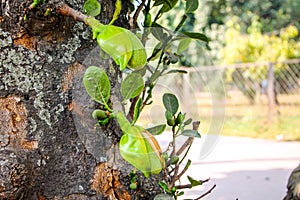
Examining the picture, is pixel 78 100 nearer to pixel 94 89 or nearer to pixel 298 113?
pixel 94 89

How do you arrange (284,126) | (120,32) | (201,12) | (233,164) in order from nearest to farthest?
(120,32)
(233,164)
(284,126)
(201,12)

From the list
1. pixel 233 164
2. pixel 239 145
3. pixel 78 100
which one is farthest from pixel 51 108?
pixel 239 145


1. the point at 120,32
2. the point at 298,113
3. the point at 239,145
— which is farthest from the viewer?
the point at 298,113

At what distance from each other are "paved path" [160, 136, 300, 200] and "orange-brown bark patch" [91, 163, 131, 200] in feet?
2.83

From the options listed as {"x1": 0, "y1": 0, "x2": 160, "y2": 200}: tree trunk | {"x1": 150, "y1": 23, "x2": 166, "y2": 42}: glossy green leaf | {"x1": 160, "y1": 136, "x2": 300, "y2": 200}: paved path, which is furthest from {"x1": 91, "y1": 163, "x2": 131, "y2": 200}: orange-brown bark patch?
{"x1": 160, "y1": 136, "x2": 300, "y2": 200}: paved path

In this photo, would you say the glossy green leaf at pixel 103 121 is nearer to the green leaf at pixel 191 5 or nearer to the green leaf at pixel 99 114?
the green leaf at pixel 99 114

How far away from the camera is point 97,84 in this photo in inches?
10.6

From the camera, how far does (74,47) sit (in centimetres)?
30

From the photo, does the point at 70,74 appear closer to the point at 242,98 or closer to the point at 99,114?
the point at 99,114

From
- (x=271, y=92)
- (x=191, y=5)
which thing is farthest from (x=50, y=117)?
(x=271, y=92)

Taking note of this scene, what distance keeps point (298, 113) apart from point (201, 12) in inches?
76.9

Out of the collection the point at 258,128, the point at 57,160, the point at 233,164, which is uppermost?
the point at 57,160

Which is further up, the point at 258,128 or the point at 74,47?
the point at 74,47

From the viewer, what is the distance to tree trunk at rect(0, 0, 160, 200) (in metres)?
0.28
